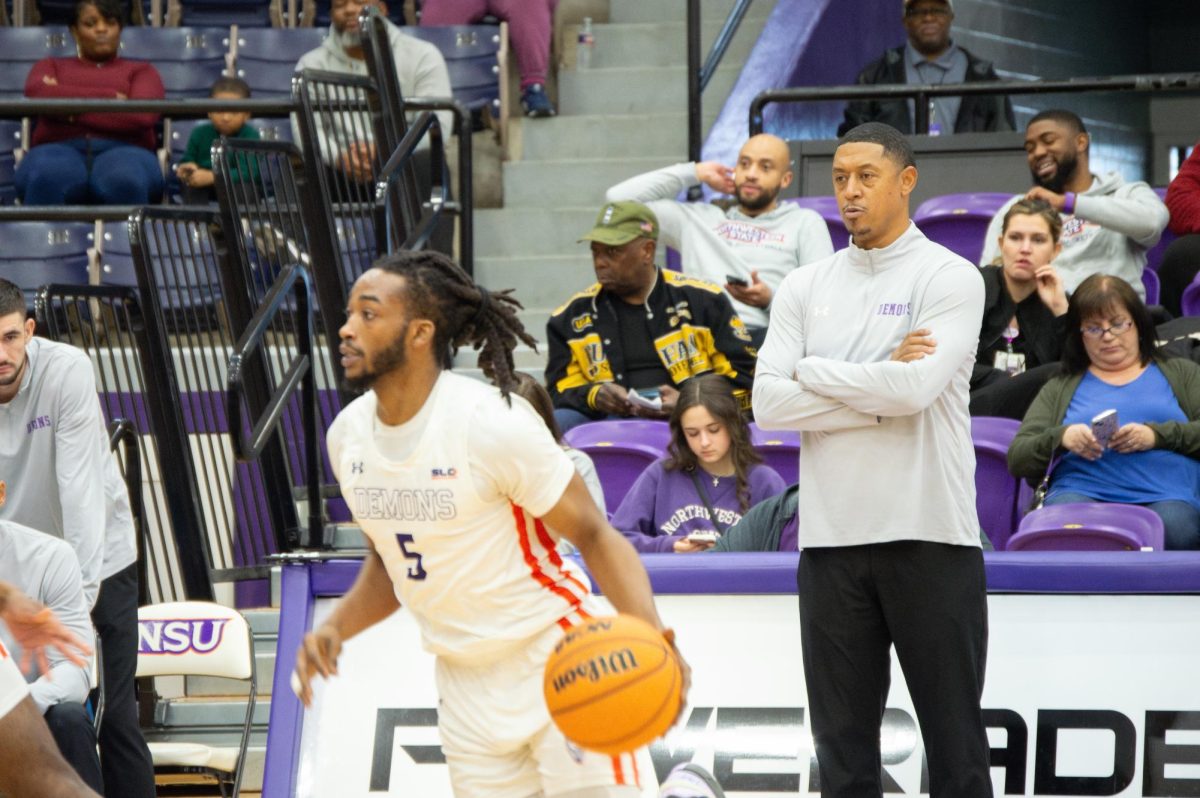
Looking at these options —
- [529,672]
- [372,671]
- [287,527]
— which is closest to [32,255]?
[287,527]

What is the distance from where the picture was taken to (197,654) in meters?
6.17

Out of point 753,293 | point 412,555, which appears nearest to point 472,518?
point 412,555

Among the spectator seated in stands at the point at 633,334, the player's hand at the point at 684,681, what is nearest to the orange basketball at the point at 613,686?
the player's hand at the point at 684,681

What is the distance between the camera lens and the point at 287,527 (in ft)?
24.0

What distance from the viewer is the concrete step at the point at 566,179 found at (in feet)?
33.8

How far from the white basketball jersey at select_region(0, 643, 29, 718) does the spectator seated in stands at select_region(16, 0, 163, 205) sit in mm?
5885

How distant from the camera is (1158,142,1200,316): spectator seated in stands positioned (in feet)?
26.0

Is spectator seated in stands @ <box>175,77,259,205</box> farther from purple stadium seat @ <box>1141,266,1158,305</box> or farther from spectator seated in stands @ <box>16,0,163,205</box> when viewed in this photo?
purple stadium seat @ <box>1141,266,1158,305</box>

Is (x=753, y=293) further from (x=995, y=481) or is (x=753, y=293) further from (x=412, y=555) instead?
(x=412, y=555)

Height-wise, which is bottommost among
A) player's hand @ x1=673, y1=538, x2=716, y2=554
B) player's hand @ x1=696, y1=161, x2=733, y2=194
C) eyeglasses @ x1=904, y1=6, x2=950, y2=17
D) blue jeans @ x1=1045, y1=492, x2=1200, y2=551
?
player's hand @ x1=673, y1=538, x2=716, y2=554

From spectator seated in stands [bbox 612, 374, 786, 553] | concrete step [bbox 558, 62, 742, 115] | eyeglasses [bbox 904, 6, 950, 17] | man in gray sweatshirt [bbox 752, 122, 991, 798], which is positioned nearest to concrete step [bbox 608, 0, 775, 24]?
concrete step [bbox 558, 62, 742, 115]

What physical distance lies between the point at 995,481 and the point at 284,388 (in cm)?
277

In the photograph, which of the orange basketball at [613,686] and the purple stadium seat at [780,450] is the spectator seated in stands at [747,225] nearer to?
the purple stadium seat at [780,450]

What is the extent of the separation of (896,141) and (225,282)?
377 centimetres
